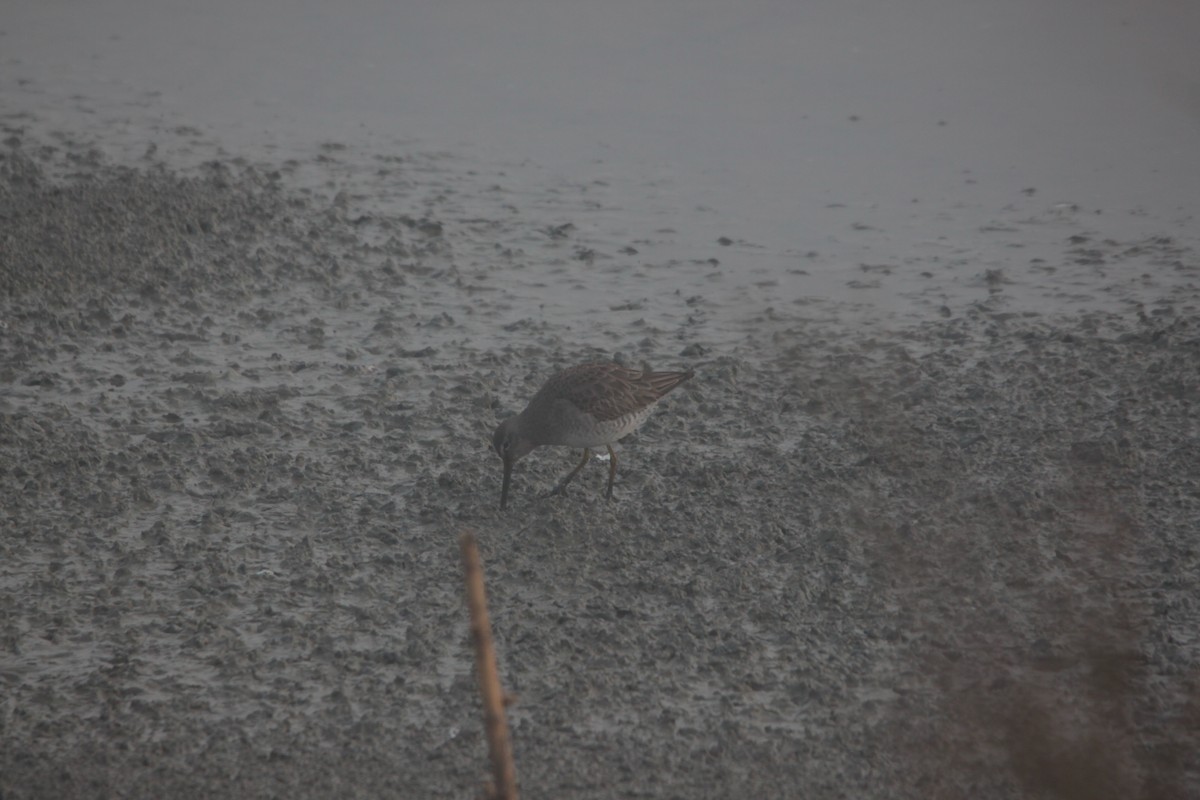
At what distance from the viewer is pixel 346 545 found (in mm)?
6449

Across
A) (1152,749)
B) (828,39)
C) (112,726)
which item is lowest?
(112,726)

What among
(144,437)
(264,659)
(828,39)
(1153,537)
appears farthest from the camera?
(828,39)

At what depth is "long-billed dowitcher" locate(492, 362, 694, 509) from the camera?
6.99 m

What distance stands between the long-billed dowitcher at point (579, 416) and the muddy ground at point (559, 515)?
0.28 meters

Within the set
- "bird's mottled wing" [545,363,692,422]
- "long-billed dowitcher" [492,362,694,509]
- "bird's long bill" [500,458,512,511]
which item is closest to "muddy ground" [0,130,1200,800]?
"bird's long bill" [500,458,512,511]

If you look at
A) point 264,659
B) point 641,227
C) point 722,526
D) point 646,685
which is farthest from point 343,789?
point 641,227

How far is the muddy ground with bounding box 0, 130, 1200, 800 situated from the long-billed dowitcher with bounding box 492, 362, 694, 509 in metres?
0.28

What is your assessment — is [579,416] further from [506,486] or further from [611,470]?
[506,486]

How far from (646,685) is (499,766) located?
2.55 metres

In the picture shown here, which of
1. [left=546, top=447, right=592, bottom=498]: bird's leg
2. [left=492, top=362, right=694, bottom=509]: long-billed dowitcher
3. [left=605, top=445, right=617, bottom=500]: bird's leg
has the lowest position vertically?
[left=546, top=447, right=592, bottom=498]: bird's leg

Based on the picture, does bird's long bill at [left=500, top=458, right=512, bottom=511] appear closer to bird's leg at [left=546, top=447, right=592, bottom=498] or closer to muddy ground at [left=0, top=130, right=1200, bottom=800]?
muddy ground at [left=0, top=130, right=1200, bottom=800]

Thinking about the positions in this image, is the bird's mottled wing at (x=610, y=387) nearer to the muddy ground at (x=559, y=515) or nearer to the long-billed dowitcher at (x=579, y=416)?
the long-billed dowitcher at (x=579, y=416)

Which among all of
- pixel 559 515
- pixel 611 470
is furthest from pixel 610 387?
pixel 559 515

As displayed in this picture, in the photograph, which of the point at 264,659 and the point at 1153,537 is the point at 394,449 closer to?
the point at 264,659
